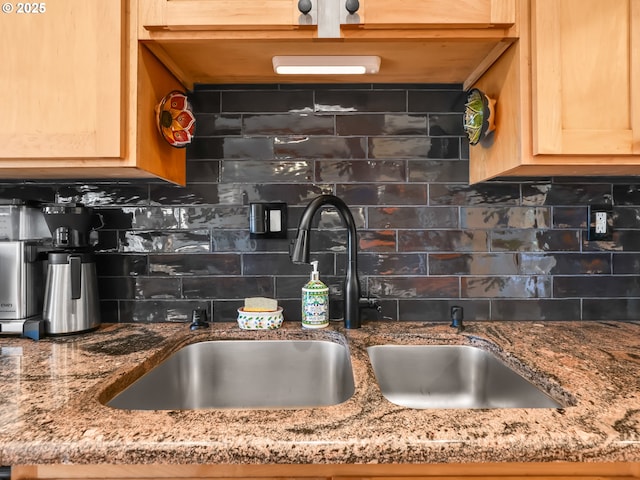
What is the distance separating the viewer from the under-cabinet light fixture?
1110 millimetres

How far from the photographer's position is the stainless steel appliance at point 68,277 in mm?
1123

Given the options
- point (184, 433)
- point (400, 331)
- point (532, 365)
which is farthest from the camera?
point (400, 331)

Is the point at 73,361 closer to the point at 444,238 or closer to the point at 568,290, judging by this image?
the point at 444,238

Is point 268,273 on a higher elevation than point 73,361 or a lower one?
higher

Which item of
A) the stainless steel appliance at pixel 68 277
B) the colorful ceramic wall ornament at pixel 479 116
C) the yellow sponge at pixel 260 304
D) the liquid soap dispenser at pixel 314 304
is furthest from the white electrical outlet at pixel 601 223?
the stainless steel appliance at pixel 68 277

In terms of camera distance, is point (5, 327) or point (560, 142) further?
point (5, 327)

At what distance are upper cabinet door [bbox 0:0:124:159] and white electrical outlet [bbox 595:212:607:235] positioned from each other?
1.54 metres

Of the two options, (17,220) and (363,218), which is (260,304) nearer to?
(363,218)

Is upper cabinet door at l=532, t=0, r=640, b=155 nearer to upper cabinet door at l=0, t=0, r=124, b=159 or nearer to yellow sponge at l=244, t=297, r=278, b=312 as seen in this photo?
yellow sponge at l=244, t=297, r=278, b=312

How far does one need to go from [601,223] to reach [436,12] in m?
0.93

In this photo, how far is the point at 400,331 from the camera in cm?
121

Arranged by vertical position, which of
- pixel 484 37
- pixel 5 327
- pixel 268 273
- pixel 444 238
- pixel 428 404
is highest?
pixel 484 37

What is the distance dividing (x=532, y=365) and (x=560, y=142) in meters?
0.56

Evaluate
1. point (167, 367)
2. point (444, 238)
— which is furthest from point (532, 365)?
point (167, 367)
